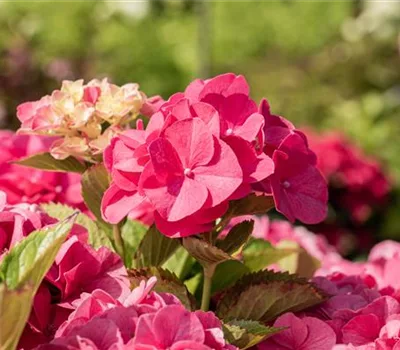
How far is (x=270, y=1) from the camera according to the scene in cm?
1077

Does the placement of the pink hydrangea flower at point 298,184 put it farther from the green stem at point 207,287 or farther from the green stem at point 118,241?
the green stem at point 118,241

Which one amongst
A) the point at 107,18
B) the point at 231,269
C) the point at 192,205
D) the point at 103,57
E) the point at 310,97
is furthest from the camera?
the point at 107,18

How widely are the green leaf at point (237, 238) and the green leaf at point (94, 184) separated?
0.17 meters

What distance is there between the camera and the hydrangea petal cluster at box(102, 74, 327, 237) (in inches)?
37.5

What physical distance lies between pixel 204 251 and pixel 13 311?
0.95 ft

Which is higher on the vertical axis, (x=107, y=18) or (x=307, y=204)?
(x=307, y=204)

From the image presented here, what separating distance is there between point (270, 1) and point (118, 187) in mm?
10029

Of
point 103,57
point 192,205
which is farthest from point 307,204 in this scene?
point 103,57

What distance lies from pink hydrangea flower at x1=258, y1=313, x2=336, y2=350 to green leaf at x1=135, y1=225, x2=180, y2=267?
182mm

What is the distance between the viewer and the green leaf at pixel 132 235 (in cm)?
125

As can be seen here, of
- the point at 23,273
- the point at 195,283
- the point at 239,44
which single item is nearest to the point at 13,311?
the point at 23,273

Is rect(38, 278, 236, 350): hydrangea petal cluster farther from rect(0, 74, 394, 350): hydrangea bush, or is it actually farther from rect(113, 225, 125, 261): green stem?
rect(113, 225, 125, 261): green stem

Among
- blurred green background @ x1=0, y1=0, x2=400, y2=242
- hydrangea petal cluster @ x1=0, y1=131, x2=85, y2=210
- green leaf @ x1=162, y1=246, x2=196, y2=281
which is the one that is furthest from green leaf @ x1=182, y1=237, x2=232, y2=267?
blurred green background @ x1=0, y1=0, x2=400, y2=242

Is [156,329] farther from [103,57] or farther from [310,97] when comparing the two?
[103,57]
